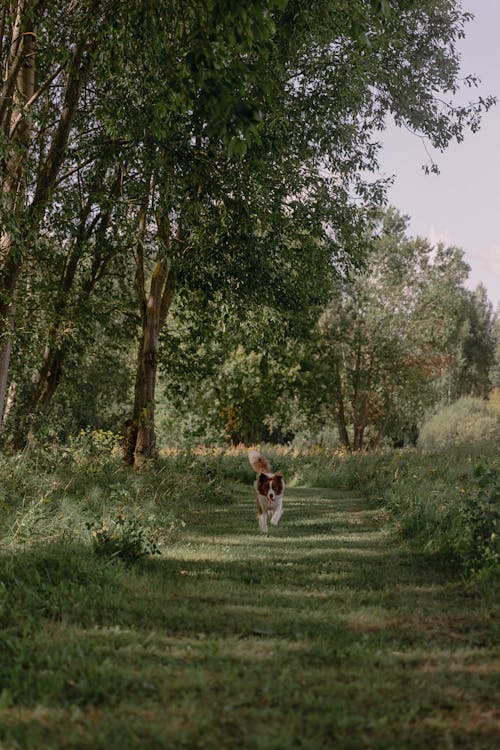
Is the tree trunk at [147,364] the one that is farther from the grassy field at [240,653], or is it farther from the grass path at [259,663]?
the grass path at [259,663]

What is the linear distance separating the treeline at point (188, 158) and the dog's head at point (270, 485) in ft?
12.1

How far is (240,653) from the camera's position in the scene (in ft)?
16.2

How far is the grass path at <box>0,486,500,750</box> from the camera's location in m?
3.72

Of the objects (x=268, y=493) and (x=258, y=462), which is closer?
(x=268, y=493)

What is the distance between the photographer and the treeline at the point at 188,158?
29.3 feet

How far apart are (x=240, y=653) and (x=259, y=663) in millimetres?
220

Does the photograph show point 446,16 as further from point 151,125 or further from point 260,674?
point 260,674

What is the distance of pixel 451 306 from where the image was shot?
38906 millimetres

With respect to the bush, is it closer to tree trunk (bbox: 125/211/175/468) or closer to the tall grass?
the tall grass

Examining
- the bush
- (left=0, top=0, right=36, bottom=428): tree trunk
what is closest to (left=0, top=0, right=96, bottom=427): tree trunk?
(left=0, top=0, right=36, bottom=428): tree trunk

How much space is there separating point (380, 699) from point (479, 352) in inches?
2595

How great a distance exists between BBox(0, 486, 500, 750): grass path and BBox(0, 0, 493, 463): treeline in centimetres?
384

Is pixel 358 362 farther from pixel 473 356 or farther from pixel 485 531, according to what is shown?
pixel 473 356

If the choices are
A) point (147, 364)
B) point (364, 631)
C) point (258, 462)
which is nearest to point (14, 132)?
point (147, 364)
